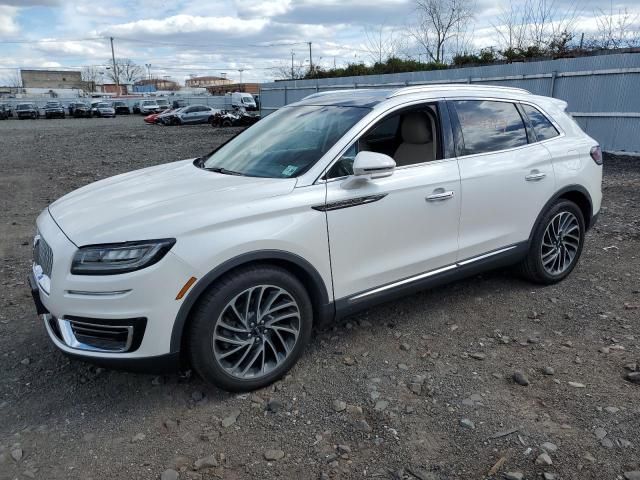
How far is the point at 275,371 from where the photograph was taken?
320 cm

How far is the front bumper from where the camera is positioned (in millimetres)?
2662

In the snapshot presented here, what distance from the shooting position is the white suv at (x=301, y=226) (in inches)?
108

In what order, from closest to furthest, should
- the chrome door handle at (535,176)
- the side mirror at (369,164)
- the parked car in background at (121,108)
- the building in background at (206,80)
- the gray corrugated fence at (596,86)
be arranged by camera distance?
1. the side mirror at (369,164)
2. the chrome door handle at (535,176)
3. the gray corrugated fence at (596,86)
4. the parked car in background at (121,108)
5. the building in background at (206,80)

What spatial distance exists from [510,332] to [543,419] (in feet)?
3.57

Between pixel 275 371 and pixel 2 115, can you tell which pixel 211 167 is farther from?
pixel 2 115

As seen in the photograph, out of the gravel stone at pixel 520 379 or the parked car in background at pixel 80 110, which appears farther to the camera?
the parked car in background at pixel 80 110

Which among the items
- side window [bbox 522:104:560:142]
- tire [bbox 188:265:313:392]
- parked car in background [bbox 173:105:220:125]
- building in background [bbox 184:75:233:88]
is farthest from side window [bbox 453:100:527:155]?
Result: building in background [bbox 184:75:233:88]

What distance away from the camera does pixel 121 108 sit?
51844 millimetres

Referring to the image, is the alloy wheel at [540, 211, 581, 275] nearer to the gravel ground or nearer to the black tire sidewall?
the black tire sidewall

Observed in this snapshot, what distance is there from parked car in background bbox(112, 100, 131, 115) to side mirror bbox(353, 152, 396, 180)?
5366 centimetres

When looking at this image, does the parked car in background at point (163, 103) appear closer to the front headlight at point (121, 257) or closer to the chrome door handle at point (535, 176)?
the chrome door handle at point (535, 176)

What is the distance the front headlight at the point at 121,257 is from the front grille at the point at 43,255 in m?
0.31

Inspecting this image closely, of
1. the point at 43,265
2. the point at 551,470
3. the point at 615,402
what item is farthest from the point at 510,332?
the point at 43,265

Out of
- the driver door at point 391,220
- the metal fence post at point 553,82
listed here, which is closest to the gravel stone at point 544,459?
the driver door at point 391,220
